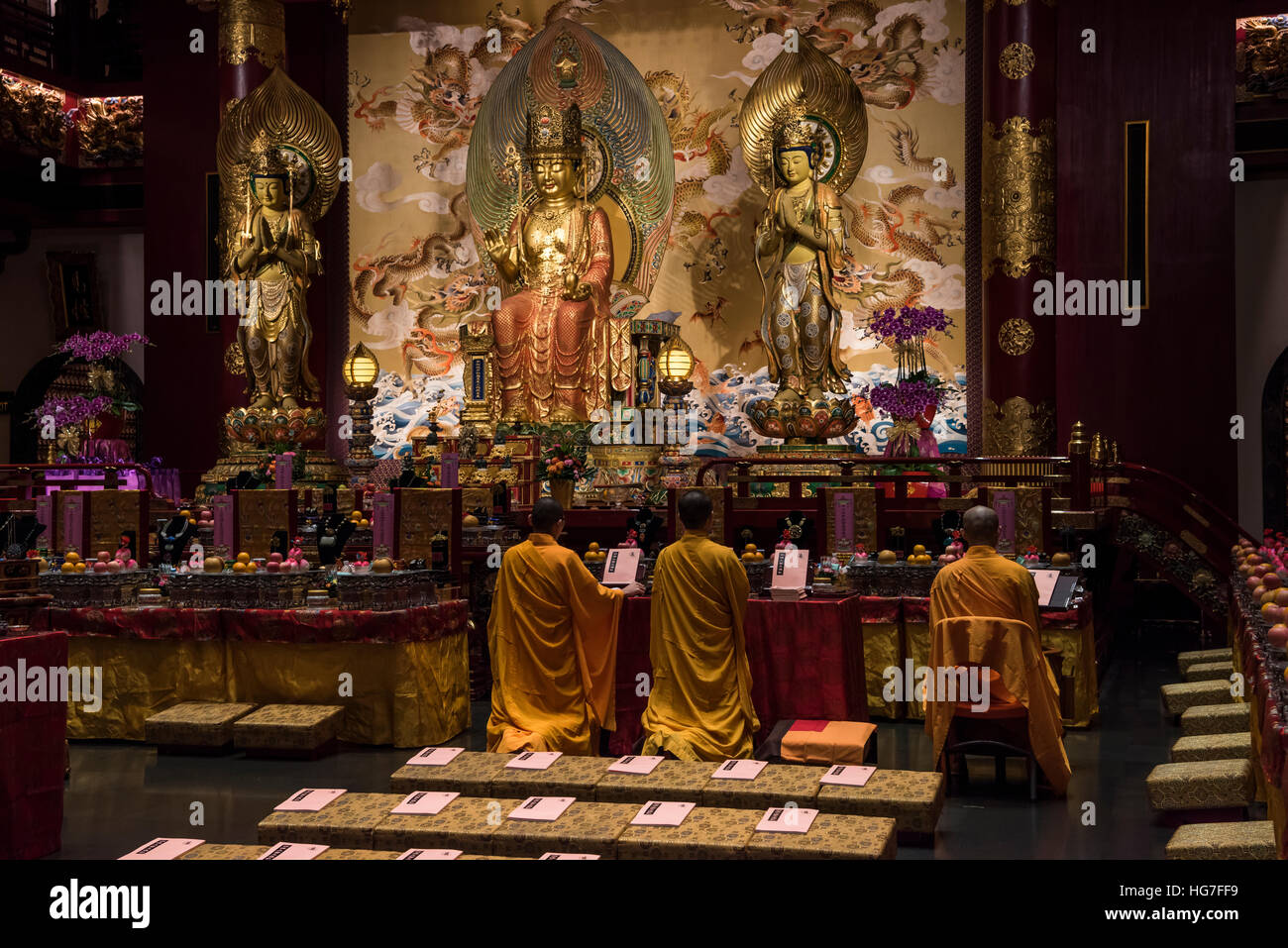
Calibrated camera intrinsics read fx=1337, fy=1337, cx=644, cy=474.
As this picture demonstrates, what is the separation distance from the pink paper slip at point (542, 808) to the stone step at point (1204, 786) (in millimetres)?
2005

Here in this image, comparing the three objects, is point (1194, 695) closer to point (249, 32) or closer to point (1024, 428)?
point (1024, 428)

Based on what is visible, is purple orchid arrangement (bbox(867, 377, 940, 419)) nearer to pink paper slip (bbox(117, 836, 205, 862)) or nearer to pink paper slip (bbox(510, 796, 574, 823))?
pink paper slip (bbox(510, 796, 574, 823))

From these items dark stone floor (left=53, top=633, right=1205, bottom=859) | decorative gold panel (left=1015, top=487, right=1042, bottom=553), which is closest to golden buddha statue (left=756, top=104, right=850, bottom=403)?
decorative gold panel (left=1015, top=487, right=1042, bottom=553)

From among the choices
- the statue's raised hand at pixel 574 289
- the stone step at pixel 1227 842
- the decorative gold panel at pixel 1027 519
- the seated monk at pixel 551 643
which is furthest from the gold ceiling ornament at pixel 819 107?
the stone step at pixel 1227 842

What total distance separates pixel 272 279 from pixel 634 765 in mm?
7978

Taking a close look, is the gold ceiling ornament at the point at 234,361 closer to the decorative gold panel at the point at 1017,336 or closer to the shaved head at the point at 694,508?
the decorative gold panel at the point at 1017,336

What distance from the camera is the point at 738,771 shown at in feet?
12.6

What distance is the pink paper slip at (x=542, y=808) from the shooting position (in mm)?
3396

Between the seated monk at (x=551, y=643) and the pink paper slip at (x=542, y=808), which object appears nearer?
the pink paper slip at (x=542, y=808)

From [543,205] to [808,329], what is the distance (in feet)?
8.68

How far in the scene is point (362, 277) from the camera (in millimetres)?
12328

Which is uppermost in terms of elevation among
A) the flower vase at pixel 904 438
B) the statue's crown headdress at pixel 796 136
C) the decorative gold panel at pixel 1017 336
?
the statue's crown headdress at pixel 796 136

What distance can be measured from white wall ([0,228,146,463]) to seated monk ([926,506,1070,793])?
10.0 meters
